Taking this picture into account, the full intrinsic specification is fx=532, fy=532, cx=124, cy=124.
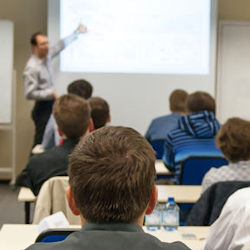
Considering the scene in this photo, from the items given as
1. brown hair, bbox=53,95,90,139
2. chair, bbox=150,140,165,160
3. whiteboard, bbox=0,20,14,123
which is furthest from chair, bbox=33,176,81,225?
whiteboard, bbox=0,20,14,123

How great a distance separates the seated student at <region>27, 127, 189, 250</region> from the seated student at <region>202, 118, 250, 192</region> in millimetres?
1717

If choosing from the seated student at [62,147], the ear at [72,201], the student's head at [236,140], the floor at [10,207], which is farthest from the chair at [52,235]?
the floor at [10,207]

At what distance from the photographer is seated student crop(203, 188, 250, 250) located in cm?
180

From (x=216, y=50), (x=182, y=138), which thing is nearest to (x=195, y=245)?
(x=182, y=138)

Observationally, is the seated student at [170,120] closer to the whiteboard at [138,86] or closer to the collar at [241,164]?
the whiteboard at [138,86]

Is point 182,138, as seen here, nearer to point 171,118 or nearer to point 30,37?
point 171,118

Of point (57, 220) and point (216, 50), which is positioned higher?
point (216, 50)

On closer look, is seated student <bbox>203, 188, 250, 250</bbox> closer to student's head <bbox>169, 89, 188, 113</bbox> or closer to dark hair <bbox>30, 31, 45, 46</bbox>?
student's head <bbox>169, 89, 188, 113</bbox>

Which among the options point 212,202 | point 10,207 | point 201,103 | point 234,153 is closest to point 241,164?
point 234,153

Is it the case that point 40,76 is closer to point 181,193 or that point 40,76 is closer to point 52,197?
point 181,193

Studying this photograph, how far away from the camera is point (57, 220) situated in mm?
2316

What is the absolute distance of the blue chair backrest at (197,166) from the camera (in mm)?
3746

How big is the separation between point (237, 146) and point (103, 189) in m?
1.86

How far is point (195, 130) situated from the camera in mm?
4297
